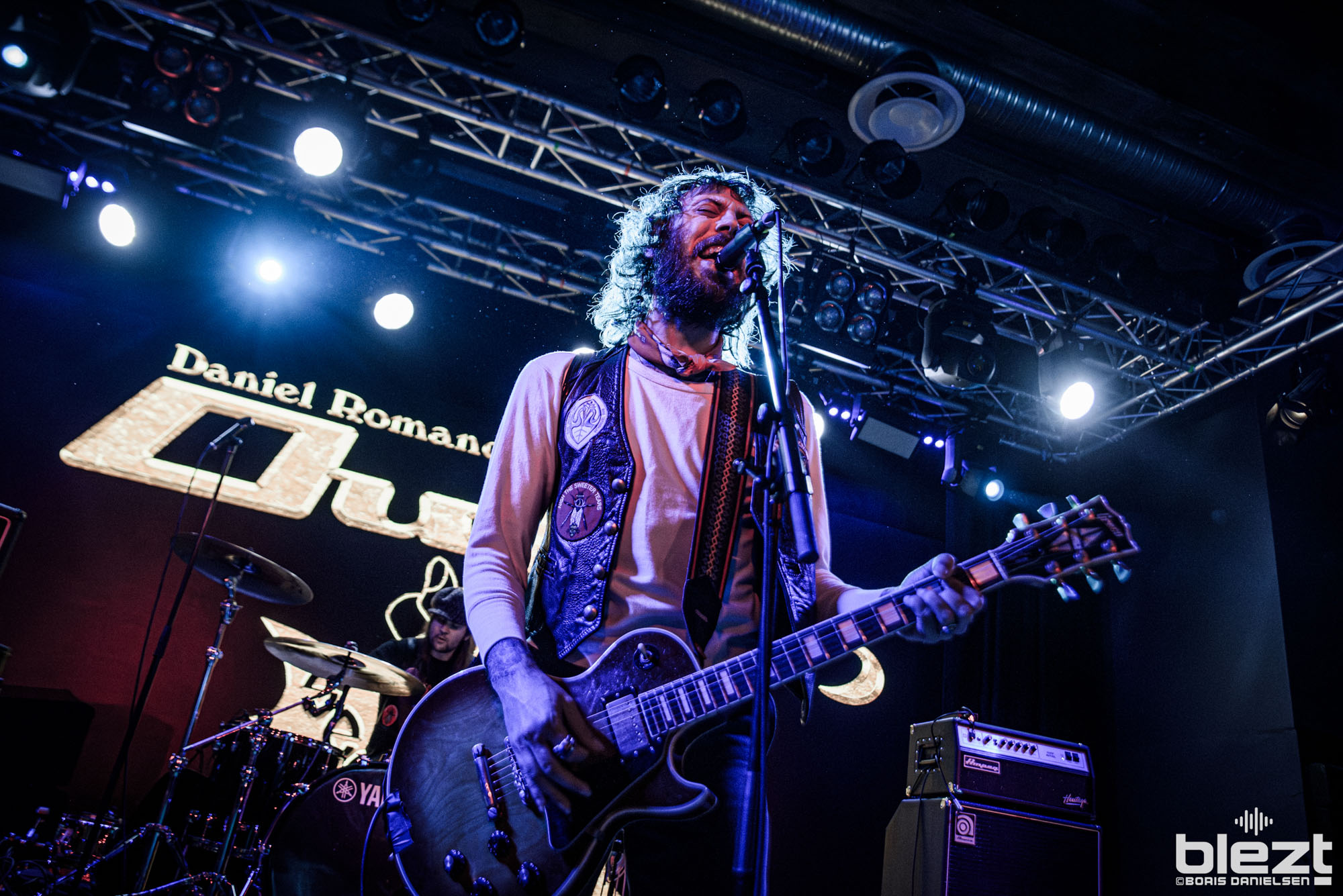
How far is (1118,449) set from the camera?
959 centimetres

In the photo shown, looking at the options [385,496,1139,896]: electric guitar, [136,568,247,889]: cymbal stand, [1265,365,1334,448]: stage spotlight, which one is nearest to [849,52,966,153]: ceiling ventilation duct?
[1265,365,1334,448]: stage spotlight

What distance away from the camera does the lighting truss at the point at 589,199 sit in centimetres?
646

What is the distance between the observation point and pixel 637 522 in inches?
86.8

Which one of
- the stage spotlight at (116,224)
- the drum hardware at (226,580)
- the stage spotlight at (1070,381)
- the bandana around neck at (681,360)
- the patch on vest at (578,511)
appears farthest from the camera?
the stage spotlight at (1070,381)

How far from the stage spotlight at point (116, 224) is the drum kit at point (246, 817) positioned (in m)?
3.28

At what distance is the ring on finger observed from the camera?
1.82 m

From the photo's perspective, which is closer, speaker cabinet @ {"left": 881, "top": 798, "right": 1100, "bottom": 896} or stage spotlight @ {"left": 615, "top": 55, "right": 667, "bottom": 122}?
speaker cabinet @ {"left": 881, "top": 798, "right": 1100, "bottom": 896}

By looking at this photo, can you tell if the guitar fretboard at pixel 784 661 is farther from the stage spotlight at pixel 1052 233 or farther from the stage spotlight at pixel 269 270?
the stage spotlight at pixel 269 270

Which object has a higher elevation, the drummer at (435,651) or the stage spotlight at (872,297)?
the stage spotlight at (872,297)

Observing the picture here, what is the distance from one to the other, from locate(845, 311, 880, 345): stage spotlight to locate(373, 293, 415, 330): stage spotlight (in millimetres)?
3862

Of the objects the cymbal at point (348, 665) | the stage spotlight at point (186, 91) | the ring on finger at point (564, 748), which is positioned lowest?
the ring on finger at point (564, 748)

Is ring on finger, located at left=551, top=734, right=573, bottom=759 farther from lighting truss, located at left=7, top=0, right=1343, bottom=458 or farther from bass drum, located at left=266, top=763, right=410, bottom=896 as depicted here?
lighting truss, located at left=7, top=0, right=1343, bottom=458

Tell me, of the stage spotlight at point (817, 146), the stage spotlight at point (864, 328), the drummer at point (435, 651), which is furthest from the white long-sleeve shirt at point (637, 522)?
the stage spotlight at point (864, 328)

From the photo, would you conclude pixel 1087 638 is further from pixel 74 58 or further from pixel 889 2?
pixel 74 58
